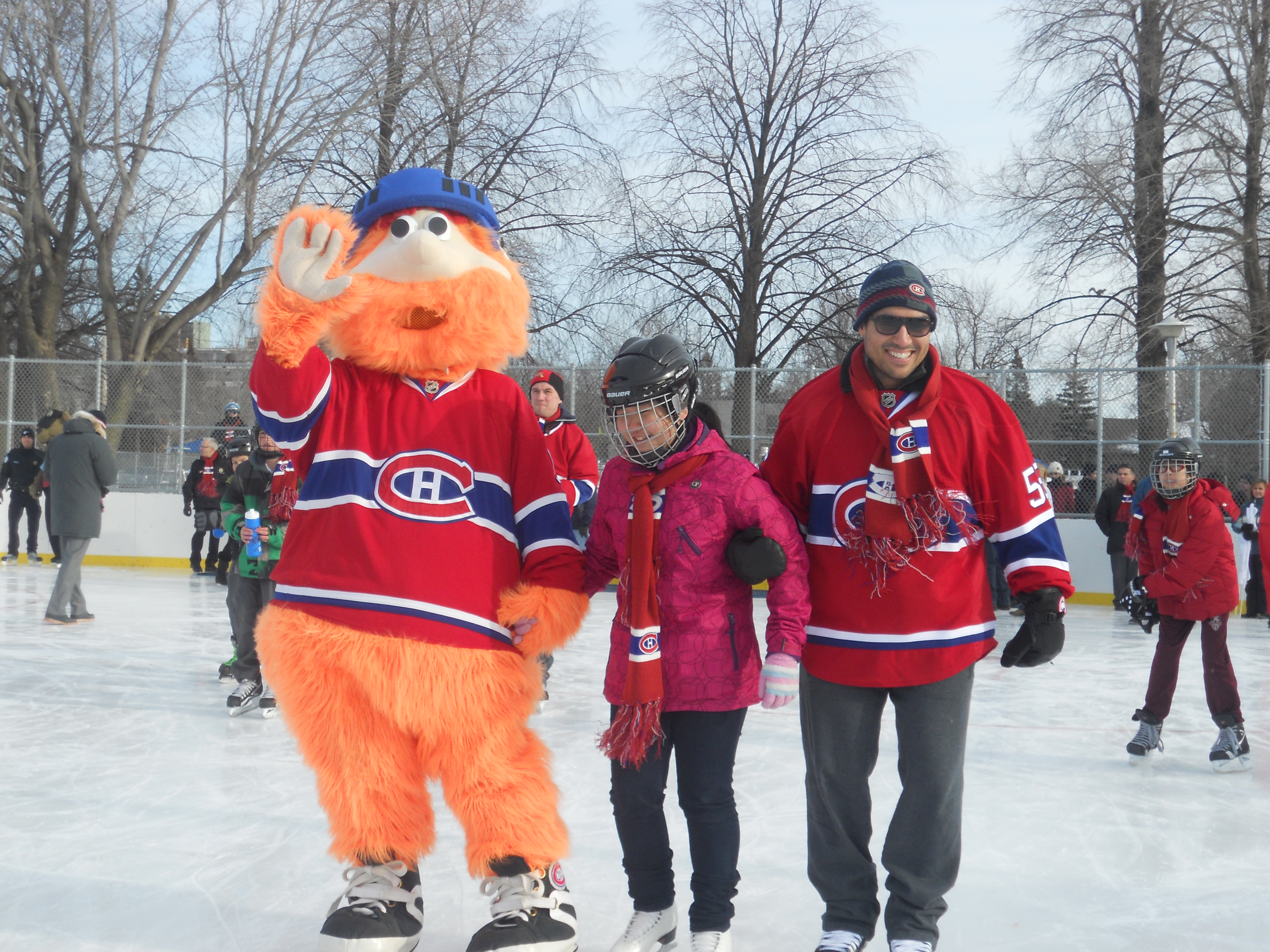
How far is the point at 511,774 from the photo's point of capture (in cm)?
234

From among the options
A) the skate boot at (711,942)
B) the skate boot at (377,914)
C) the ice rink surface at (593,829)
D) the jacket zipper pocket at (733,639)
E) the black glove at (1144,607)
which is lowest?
the ice rink surface at (593,829)

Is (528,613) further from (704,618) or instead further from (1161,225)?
(1161,225)

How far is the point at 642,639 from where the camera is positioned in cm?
230

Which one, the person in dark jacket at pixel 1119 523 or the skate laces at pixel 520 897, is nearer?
the skate laces at pixel 520 897

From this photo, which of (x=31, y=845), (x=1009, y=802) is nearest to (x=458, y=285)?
(x=31, y=845)

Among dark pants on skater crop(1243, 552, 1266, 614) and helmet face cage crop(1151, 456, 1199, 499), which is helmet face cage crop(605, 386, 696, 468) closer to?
helmet face cage crop(1151, 456, 1199, 499)

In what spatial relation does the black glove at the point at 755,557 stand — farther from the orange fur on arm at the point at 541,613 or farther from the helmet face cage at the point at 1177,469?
the helmet face cage at the point at 1177,469

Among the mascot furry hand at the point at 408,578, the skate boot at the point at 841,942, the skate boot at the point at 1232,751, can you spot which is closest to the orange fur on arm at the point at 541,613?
the mascot furry hand at the point at 408,578

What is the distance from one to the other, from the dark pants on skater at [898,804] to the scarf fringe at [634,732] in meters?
0.36

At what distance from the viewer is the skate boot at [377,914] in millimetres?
2264

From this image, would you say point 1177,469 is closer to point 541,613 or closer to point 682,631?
point 682,631

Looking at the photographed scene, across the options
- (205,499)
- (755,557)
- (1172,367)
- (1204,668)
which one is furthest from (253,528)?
(1172,367)

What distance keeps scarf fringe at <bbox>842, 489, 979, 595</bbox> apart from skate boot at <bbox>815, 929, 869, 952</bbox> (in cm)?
76

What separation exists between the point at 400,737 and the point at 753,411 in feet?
31.1
